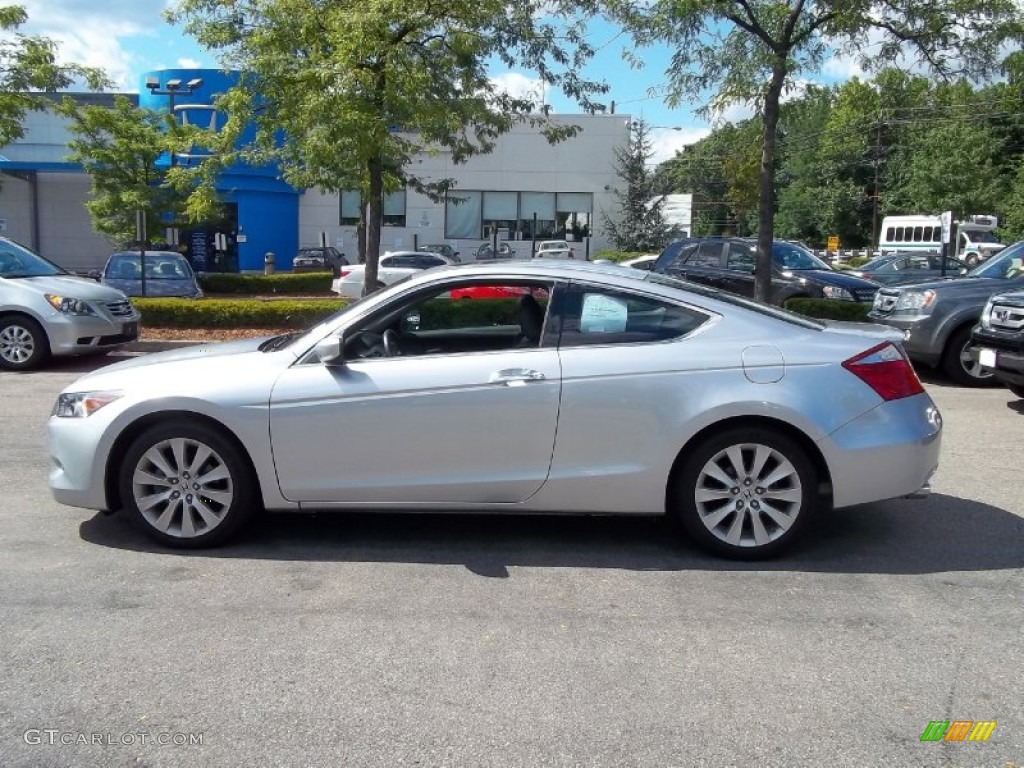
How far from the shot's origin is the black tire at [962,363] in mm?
10734

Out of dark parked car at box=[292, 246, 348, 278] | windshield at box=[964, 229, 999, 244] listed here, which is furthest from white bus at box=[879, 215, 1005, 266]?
dark parked car at box=[292, 246, 348, 278]

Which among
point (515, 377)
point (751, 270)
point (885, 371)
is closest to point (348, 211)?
point (751, 270)

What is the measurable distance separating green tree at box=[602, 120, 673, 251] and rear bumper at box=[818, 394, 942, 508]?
37.9 meters

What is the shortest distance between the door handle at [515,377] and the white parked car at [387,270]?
17.8 meters

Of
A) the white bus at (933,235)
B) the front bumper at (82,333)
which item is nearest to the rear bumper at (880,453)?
the front bumper at (82,333)

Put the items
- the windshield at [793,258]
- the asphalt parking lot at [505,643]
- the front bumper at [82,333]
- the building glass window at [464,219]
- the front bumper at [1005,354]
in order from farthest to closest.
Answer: the building glass window at [464,219]
the windshield at [793,258]
the front bumper at [82,333]
the front bumper at [1005,354]
the asphalt parking lot at [505,643]

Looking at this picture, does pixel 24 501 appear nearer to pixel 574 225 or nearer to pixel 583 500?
pixel 583 500

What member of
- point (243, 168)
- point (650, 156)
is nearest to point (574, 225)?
point (650, 156)

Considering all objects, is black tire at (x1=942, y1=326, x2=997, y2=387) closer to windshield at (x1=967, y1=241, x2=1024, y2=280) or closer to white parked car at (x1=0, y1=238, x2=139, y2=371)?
windshield at (x1=967, y1=241, x2=1024, y2=280)

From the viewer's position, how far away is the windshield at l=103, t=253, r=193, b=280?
63.8 feet

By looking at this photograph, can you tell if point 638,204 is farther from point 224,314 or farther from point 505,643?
point 505,643

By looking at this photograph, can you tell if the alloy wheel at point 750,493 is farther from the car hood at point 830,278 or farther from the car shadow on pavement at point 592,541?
the car hood at point 830,278

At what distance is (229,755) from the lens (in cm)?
320

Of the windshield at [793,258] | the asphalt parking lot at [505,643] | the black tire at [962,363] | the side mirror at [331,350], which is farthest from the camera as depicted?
the windshield at [793,258]
